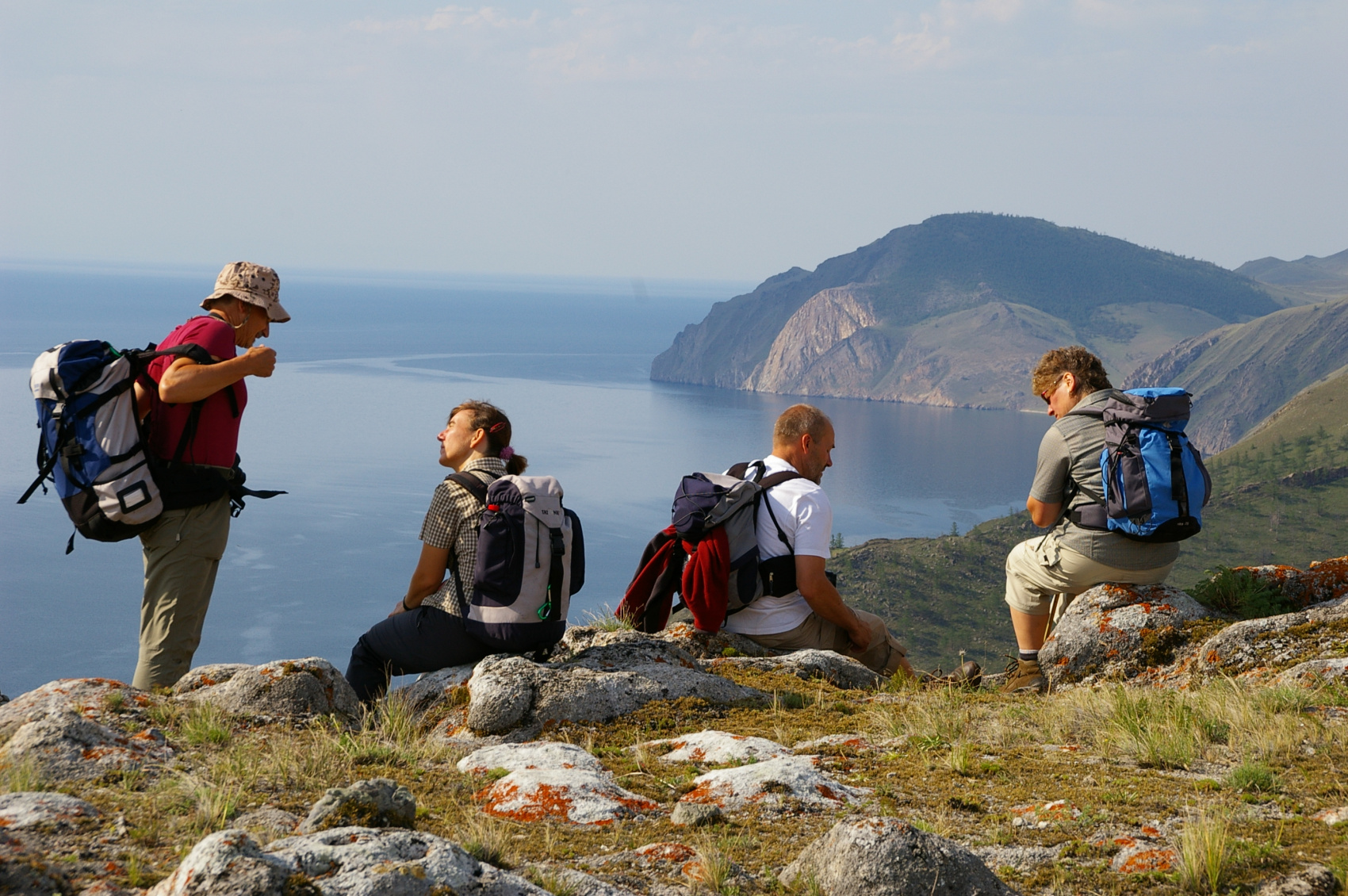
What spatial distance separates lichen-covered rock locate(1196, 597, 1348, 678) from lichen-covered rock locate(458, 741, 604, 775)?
3.92m

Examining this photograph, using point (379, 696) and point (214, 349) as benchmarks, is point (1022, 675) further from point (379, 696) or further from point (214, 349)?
point (214, 349)

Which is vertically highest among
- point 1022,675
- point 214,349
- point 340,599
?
point 214,349

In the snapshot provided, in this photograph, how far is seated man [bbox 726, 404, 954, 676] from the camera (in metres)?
6.41

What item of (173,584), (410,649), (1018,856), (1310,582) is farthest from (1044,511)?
(173,584)

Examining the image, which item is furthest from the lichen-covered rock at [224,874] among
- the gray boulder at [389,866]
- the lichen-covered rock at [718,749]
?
the lichen-covered rock at [718,749]

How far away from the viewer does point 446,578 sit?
5875 mm

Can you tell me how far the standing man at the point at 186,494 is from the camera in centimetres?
539

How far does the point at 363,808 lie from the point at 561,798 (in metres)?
0.79

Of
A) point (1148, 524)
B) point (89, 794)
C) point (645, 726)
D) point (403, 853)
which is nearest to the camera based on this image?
point (403, 853)

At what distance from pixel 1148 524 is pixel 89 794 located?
18.5ft

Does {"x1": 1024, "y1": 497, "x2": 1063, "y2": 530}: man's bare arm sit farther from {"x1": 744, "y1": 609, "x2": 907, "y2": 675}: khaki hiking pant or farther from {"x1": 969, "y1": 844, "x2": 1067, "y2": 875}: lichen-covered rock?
{"x1": 969, "y1": 844, "x2": 1067, "y2": 875}: lichen-covered rock

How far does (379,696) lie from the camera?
5691 millimetres

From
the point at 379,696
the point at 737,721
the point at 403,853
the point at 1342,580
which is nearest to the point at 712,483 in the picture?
the point at 737,721

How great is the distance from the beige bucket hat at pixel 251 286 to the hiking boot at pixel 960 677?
462 cm
